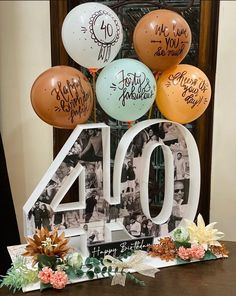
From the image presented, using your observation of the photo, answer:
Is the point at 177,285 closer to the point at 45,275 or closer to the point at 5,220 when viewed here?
the point at 45,275

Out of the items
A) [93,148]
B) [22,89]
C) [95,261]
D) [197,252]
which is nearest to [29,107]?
[22,89]

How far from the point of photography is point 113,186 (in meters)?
1.47

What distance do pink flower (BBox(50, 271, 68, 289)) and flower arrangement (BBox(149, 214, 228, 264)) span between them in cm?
35

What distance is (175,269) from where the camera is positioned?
1397mm

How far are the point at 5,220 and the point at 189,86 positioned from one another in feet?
3.42

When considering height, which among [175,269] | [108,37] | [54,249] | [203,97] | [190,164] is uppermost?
[108,37]

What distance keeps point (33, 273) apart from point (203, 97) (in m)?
0.83

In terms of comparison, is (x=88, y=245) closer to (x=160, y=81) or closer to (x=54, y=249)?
(x=54, y=249)

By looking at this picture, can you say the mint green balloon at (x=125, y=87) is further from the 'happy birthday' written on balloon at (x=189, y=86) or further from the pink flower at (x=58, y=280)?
the pink flower at (x=58, y=280)

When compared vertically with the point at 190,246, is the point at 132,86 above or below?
above

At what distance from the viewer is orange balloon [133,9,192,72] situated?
4.59 feet

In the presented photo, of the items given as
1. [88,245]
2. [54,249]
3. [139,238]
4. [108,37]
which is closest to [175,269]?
[139,238]

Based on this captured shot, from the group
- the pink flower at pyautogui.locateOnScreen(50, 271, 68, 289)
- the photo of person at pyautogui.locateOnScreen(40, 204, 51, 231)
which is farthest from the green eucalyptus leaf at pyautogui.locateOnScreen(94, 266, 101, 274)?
the photo of person at pyautogui.locateOnScreen(40, 204, 51, 231)

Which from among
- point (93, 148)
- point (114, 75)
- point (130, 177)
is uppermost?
point (114, 75)
